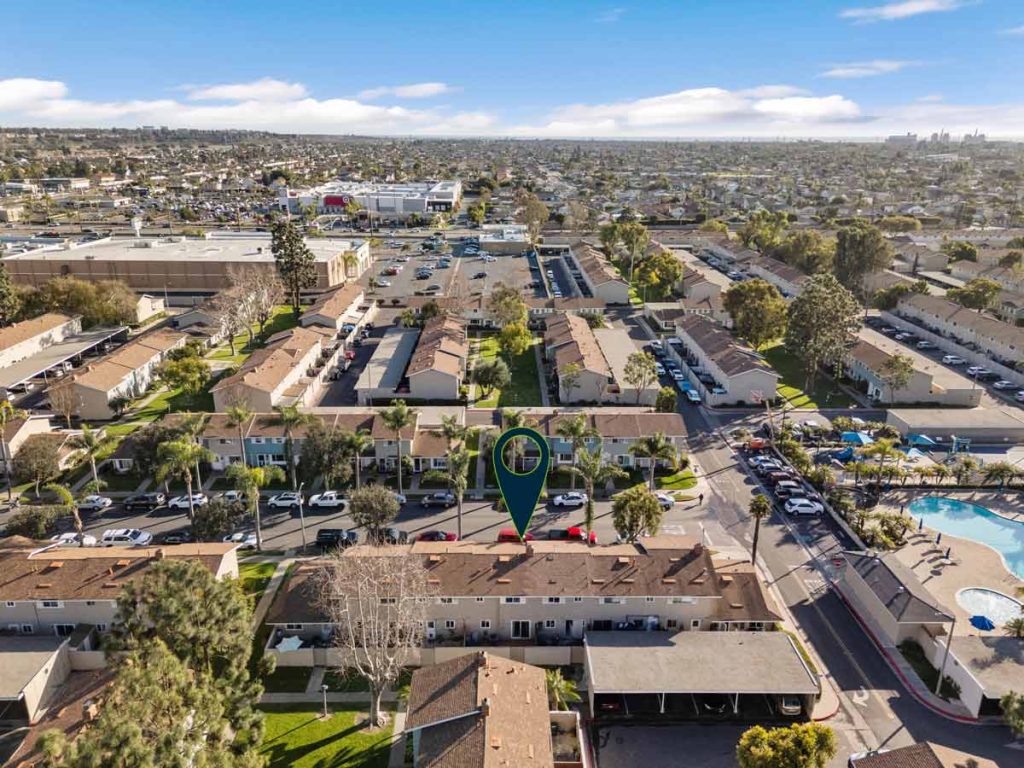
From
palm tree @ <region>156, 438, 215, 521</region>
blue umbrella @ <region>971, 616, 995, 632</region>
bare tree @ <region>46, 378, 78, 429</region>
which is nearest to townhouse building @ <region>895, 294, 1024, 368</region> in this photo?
blue umbrella @ <region>971, 616, 995, 632</region>

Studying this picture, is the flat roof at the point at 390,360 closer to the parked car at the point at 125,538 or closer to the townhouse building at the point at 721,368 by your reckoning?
the parked car at the point at 125,538

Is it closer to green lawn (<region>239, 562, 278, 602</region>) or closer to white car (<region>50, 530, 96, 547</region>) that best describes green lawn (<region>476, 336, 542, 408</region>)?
green lawn (<region>239, 562, 278, 602</region>)

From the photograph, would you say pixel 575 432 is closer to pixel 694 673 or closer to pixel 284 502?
pixel 694 673

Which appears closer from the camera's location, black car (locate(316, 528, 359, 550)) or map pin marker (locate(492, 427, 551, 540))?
map pin marker (locate(492, 427, 551, 540))

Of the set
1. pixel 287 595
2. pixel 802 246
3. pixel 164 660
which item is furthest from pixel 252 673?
pixel 802 246

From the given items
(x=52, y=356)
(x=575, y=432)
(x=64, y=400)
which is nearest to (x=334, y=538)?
(x=575, y=432)
